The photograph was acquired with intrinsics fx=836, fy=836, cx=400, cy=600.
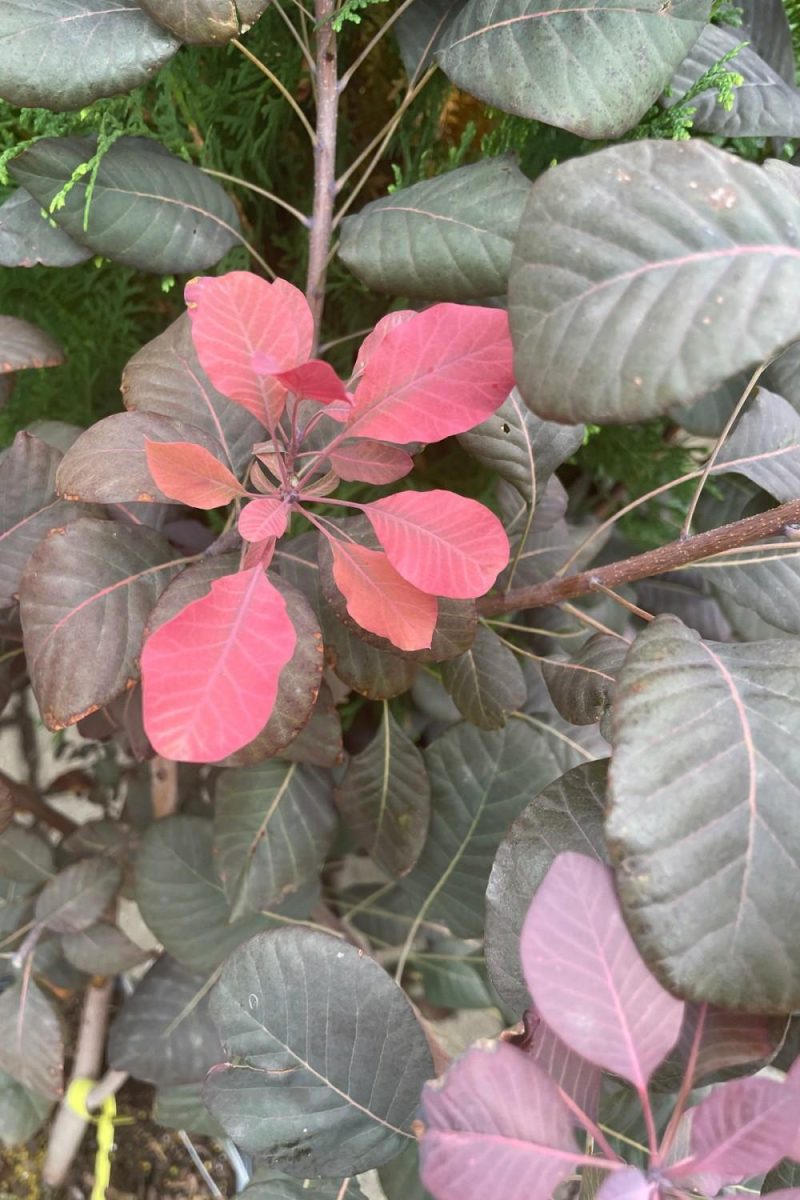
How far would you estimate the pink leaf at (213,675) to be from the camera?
0.39 meters

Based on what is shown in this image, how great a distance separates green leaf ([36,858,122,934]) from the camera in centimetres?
93

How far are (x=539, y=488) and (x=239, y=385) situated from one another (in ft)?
1.02

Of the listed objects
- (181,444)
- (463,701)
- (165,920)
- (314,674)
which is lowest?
(165,920)

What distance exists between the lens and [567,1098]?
1.48 ft

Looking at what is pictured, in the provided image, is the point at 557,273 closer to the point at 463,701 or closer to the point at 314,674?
the point at 314,674

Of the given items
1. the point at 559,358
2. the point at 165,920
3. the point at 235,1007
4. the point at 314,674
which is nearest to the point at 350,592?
→ the point at 314,674

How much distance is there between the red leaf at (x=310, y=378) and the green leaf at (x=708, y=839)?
0.22 metres

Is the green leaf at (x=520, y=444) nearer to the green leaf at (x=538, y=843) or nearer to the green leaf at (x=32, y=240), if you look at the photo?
the green leaf at (x=538, y=843)

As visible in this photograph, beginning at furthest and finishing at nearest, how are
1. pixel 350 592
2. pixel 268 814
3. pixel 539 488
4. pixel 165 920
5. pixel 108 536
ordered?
pixel 165 920
pixel 268 814
pixel 539 488
pixel 108 536
pixel 350 592

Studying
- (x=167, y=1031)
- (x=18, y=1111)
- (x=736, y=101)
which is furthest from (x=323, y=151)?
(x=18, y=1111)

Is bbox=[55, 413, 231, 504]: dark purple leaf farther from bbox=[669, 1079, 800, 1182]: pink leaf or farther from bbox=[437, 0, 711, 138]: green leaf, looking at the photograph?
bbox=[669, 1079, 800, 1182]: pink leaf

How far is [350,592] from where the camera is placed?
1.62ft

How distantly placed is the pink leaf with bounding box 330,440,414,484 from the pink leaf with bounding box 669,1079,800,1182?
1.22ft

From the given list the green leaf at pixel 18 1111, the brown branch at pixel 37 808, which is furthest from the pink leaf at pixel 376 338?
the green leaf at pixel 18 1111
